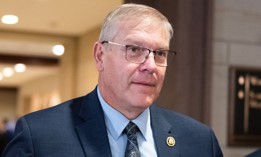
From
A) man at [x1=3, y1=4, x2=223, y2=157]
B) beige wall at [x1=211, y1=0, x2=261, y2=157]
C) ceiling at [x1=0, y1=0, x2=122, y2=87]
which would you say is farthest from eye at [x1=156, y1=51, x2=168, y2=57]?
ceiling at [x1=0, y1=0, x2=122, y2=87]

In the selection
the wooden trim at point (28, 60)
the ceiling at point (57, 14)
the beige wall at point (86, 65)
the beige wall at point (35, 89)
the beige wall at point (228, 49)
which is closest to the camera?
the beige wall at point (228, 49)

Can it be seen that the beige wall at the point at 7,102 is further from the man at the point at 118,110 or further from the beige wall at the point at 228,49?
the man at the point at 118,110

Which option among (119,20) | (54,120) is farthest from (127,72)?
(54,120)

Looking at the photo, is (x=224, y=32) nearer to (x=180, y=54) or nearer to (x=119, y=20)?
(x=180, y=54)

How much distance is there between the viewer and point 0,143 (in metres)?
10.2

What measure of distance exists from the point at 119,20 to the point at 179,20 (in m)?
1.89

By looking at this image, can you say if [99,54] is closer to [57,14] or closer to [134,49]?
[134,49]

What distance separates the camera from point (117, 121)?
192 cm

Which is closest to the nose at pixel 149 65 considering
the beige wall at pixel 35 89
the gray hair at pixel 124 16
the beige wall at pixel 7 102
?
the gray hair at pixel 124 16

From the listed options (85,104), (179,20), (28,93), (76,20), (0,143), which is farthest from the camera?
(28,93)

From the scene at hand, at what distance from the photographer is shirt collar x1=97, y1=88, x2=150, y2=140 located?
1.92 metres

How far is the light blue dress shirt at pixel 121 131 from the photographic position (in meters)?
1.90

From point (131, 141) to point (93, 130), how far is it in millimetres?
157

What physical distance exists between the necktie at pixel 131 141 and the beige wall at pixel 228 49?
208cm
